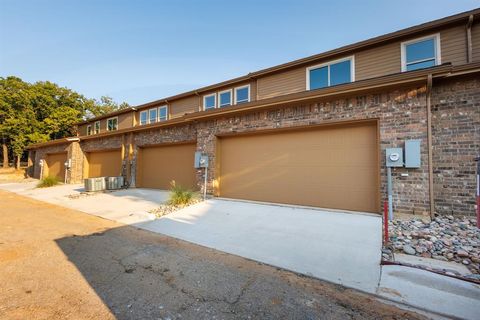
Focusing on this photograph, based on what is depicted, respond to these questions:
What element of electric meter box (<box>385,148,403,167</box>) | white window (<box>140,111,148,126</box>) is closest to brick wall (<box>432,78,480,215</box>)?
electric meter box (<box>385,148,403,167</box>)

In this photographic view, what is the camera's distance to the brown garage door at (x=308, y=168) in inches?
243

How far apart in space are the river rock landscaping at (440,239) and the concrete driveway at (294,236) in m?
0.40

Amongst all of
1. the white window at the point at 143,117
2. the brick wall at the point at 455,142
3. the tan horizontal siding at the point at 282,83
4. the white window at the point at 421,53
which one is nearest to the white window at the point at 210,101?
the tan horizontal siding at the point at 282,83

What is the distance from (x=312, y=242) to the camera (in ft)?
14.2

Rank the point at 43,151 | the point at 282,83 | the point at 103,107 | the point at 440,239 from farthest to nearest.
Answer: the point at 103,107 → the point at 43,151 → the point at 282,83 → the point at 440,239

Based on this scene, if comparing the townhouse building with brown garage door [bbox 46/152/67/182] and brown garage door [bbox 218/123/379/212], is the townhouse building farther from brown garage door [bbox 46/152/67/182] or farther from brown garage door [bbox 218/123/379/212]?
brown garage door [bbox 46/152/67/182]

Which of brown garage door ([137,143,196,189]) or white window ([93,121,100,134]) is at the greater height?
white window ([93,121,100,134])

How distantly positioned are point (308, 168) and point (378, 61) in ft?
17.0

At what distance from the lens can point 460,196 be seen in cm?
530

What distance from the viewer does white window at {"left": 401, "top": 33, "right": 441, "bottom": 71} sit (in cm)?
715

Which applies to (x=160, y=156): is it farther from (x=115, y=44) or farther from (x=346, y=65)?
(x=346, y=65)

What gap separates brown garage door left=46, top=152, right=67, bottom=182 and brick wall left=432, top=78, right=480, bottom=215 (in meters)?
23.3

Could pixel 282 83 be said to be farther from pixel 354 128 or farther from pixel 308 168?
pixel 308 168

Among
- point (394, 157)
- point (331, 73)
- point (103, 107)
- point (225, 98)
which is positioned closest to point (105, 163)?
point (225, 98)
